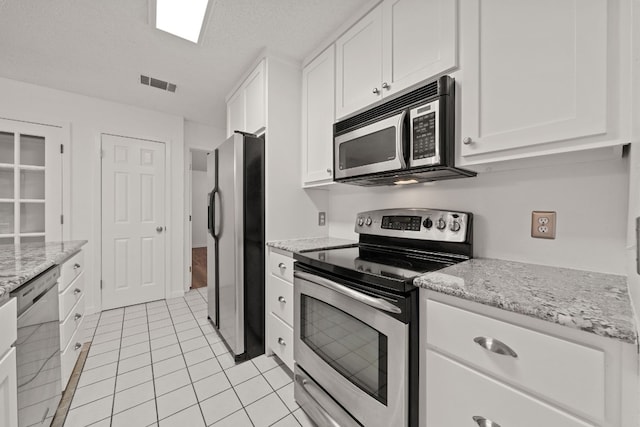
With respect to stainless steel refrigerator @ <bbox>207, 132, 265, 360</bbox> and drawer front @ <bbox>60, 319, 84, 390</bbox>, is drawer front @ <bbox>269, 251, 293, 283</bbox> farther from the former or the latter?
drawer front @ <bbox>60, 319, 84, 390</bbox>

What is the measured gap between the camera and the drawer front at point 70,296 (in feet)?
4.75

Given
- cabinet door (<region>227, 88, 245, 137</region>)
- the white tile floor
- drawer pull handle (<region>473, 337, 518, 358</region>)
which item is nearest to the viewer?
drawer pull handle (<region>473, 337, 518, 358</region>)

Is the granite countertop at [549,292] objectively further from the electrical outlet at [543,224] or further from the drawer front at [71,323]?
the drawer front at [71,323]

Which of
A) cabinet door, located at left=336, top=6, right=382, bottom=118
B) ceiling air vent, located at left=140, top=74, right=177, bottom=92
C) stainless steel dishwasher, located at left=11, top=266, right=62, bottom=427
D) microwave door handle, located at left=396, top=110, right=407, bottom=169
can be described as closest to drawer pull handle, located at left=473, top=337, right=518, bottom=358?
microwave door handle, located at left=396, top=110, right=407, bottom=169

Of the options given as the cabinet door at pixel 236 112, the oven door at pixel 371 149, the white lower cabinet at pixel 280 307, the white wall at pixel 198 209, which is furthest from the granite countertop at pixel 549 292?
the white wall at pixel 198 209

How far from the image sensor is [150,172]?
316 cm

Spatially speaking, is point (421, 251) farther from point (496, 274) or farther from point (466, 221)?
point (496, 274)

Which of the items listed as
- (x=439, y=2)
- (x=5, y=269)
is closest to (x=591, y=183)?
(x=439, y=2)

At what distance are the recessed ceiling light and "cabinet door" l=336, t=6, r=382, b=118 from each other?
880 millimetres

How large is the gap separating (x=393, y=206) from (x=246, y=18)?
156 centimetres

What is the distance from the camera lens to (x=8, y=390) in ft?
2.68

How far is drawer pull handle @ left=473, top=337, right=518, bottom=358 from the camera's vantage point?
2.32ft

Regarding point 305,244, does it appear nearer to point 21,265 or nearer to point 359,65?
point 359,65

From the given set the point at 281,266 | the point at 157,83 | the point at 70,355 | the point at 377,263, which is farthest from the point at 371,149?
the point at 157,83
